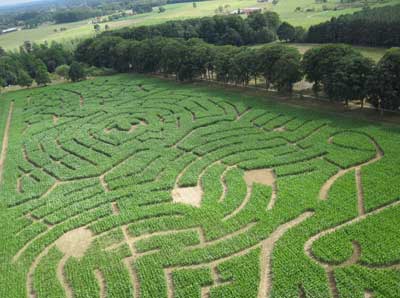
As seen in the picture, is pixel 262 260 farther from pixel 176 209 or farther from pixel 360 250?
pixel 176 209

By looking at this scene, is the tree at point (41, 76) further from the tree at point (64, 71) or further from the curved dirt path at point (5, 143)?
the curved dirt path at point (5, 143)

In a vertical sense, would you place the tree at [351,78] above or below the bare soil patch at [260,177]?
above

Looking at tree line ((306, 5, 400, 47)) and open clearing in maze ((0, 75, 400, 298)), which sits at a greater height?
tree line ((306, 5, 400, 47))

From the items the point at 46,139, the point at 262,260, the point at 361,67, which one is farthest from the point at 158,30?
the point at 262,260

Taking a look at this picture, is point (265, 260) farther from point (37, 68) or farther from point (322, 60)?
point (37, 68)

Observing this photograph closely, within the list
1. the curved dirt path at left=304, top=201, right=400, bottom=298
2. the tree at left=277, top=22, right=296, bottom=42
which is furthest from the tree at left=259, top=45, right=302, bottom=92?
the tree at left=277, top=22, right=296, bottom=42

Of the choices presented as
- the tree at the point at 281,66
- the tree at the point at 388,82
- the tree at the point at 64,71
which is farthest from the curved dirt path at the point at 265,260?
the tree at the point at 64,71

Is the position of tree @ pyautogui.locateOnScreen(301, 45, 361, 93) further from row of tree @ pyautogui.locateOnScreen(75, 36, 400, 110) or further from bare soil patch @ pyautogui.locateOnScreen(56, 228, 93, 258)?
bare soil patch @ pyautogui.locateOnScreen(56, 228, 93, 258)
